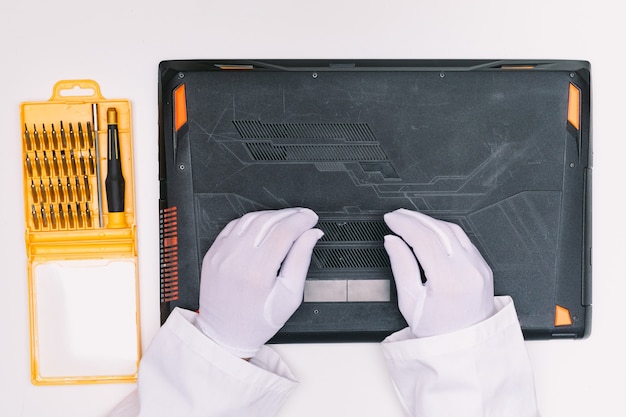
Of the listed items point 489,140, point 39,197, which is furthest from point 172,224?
point 489,140

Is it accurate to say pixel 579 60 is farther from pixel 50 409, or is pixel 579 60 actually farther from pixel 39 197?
pixel 50 409

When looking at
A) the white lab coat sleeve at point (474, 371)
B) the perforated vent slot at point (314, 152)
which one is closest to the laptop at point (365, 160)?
the perforated vent slot at point (314, 152)

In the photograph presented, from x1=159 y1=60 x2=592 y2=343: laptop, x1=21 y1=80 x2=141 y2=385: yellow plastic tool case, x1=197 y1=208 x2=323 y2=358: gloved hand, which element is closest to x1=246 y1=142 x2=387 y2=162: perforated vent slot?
x1=159 y1=60 x2=592 y2=343: laptop

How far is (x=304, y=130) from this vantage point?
36.6 inches

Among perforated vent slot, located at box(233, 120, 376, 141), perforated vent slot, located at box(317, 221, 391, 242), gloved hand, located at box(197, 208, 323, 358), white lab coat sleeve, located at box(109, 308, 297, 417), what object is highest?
perforated vent slot, located at box(233, 120, 376, 141)

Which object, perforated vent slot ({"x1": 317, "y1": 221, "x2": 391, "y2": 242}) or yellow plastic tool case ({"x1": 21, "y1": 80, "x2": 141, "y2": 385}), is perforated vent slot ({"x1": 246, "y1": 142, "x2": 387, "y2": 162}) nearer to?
perforated vent slot ({"x1": 317, "y1": 221, "x2": 391, "y2": 242})

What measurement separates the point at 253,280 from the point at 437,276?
0.25 meters

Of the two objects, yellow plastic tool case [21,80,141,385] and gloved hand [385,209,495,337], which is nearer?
gloved hand [385,209,495,337]

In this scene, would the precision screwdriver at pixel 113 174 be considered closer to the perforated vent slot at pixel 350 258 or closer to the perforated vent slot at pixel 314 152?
the perforated vent slot at pixel 314 152

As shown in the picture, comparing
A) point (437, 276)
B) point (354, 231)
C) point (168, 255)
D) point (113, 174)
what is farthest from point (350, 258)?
point (113, 174)

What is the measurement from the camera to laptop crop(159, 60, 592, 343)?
930mm

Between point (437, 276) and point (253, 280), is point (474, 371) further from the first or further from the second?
point (253, 280)

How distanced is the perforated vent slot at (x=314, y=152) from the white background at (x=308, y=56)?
0.48 feet

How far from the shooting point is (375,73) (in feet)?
3.07
